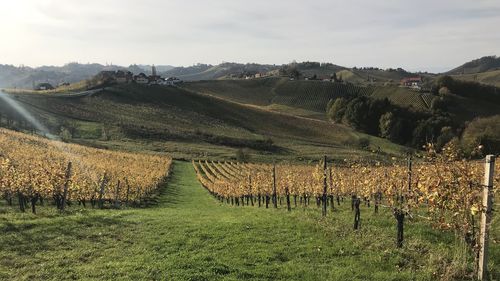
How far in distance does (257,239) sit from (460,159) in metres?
6.56

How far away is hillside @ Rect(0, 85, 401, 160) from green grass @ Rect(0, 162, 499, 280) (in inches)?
2174

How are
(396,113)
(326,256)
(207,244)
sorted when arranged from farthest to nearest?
(396,113) → (207,244) → (326,256)

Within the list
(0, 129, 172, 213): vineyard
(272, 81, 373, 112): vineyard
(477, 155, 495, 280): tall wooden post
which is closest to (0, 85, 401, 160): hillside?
(272, 81, 373, 112): vineyard

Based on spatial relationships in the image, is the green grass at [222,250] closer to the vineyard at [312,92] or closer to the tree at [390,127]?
the tree at [390,127]

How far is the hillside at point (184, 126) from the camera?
8194 centimetres

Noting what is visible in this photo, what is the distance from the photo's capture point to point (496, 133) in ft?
270

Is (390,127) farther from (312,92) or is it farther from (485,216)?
(485,216)

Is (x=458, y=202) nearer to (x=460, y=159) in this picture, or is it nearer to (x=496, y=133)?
(x=460, y=159)

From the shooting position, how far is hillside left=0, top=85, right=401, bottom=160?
8194 centimetres

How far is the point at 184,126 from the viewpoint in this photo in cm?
10781

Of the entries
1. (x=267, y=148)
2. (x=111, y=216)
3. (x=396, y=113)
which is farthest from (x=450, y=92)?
(x=111, y=216)

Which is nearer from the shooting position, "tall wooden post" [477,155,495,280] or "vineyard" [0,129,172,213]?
"tall wooden post" [477,155,495,280]

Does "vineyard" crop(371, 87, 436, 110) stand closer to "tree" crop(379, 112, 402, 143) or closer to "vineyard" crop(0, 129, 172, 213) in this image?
"tree" crop(379, 112, 402, 143)

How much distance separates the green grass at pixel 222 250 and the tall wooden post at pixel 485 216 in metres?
0.52
